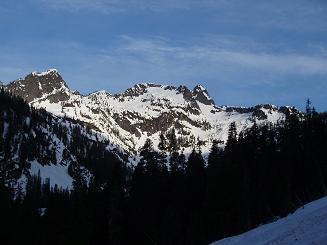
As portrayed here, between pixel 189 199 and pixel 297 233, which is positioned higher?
pixel 189 199

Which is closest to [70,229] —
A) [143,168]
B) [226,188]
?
[143,168]

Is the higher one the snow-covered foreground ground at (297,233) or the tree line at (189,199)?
the tree line at (189,199)

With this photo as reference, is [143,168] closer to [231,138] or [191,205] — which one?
[191,205]

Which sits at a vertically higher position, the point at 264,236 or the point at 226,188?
the point at 226,188

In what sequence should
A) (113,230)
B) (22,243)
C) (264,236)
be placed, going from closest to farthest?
(264,236)
(113,230)
(22,243)

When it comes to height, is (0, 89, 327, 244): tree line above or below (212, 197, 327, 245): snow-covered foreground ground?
above

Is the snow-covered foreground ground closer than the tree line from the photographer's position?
Yes

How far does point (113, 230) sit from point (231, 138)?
1136 inches

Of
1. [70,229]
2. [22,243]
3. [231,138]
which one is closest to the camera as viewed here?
[70,229]

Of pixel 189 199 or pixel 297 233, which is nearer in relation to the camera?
pixel 297 233

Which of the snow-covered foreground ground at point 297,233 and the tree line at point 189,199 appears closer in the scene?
the snow-covered foreground ground at point 297,233

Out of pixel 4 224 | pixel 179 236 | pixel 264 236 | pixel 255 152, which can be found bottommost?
pixel 264 236

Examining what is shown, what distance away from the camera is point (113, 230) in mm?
68688

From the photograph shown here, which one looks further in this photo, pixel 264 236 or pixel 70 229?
pixel 70 229
